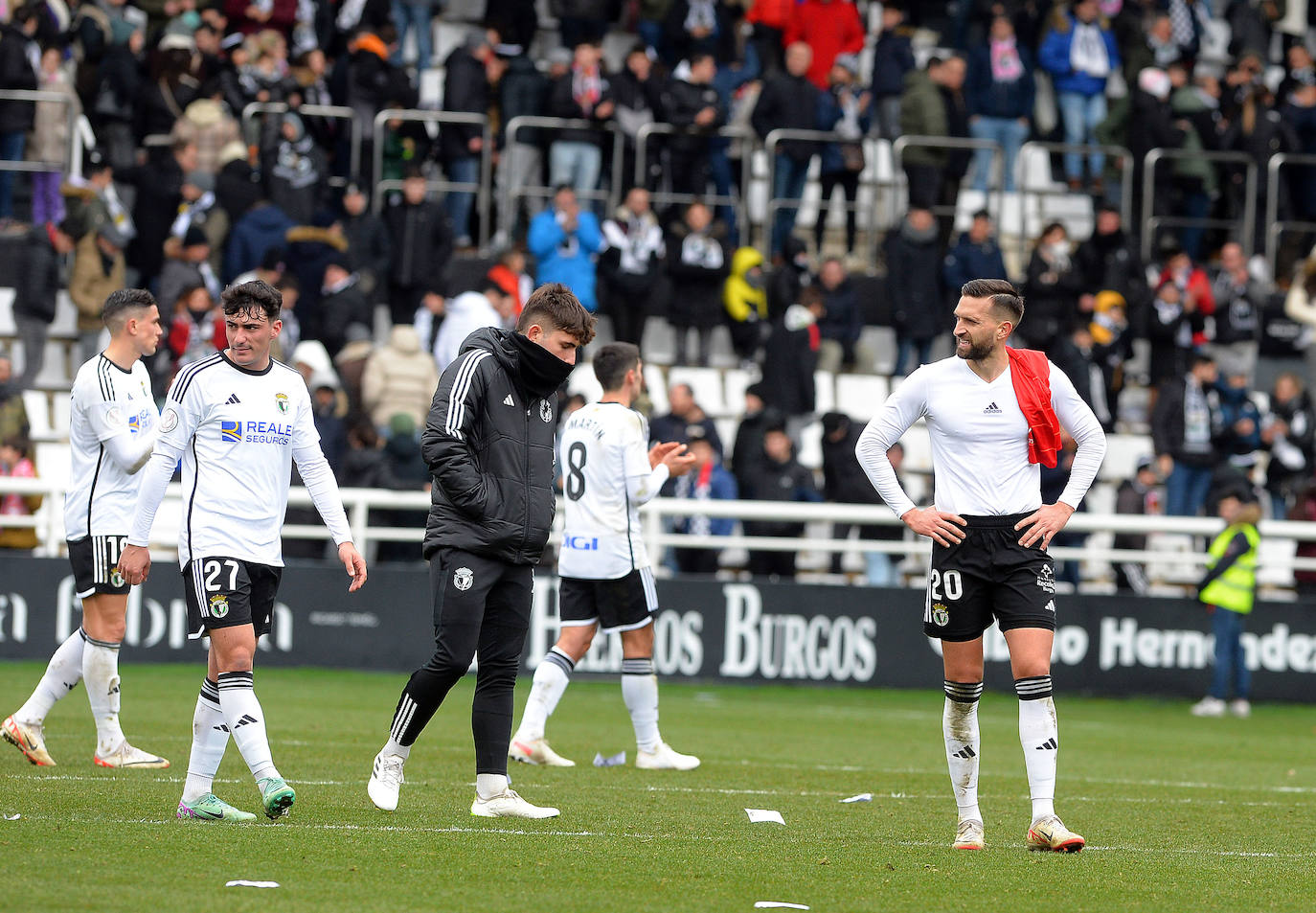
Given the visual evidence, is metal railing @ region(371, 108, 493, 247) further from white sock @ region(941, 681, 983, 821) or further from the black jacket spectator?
white sock @ region(941, 681, 983, 821)

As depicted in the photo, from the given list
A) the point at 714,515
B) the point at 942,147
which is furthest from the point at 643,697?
the point at 942,147

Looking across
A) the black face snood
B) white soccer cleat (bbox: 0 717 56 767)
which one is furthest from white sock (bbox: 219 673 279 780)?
white soccer cleat (bbox: 0 717 56 767)

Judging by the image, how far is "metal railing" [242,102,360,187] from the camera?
21.0 m

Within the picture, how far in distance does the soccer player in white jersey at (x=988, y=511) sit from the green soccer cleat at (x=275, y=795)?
2.76m

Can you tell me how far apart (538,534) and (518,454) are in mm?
359

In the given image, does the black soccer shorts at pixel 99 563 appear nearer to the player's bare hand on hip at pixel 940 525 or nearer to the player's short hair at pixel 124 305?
the player's short hair at pixel 124 305

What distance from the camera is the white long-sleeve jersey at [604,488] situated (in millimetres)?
10977

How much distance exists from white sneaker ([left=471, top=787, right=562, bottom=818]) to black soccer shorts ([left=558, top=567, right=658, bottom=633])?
9.49ft

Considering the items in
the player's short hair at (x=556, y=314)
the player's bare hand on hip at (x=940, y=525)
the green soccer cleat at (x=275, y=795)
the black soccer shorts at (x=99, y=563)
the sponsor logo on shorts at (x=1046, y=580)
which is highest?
the player's short hair at (x=556, y=314)

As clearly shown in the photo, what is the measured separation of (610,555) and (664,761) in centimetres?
126

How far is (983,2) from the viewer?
969 inches

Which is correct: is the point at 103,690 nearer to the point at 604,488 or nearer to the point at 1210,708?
the point at 604,488

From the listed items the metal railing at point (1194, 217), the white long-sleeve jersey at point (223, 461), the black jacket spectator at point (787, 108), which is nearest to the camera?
the white long-sleeve jersey at point (223, 461)

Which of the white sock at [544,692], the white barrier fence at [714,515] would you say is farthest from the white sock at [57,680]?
the white barrier fence at [714,515]
